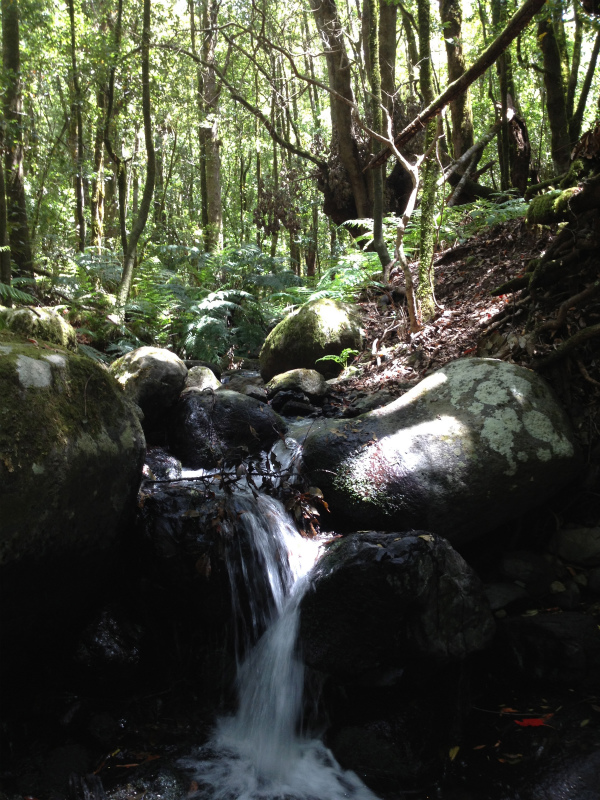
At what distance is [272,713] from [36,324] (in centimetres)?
506

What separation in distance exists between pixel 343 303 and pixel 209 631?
18.8 feet

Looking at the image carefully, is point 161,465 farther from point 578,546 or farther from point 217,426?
point 578,546

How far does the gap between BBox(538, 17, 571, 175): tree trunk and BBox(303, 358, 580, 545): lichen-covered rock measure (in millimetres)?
5961

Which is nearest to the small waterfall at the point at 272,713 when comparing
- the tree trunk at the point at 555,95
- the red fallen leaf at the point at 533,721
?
the red fallen leaf at the point at 533,721

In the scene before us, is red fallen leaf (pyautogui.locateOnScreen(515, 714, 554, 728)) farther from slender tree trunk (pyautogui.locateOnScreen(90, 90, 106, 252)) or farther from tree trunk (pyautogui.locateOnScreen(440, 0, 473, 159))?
slender tree trunk (pyautogui.locateOnScreen(90, 90, 106, 252))

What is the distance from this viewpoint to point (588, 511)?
416 centimetres

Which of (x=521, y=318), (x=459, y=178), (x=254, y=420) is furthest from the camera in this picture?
(x=459, y=178)

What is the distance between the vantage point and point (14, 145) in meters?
10.8

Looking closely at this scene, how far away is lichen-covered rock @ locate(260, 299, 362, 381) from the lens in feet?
25.6

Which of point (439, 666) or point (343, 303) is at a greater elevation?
point (343, 303)

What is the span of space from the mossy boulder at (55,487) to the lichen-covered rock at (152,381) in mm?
2197

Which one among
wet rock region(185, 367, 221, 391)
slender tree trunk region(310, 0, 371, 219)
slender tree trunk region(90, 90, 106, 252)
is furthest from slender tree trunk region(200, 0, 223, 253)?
wet rock region(185, 367, 221, 391)

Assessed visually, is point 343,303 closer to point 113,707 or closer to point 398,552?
point 398,552

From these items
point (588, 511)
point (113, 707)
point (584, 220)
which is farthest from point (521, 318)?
point (113, 707)
